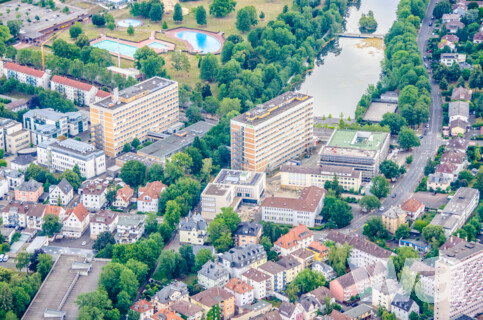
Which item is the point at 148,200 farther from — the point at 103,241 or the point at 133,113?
the point at 133,113

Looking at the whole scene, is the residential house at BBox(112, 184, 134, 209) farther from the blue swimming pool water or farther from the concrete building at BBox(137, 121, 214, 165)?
the blue swimming pool water

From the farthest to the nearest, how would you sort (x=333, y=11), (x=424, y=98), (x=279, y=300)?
(x=333, y=11) < (x=424, y=98) < (x=279, y=300)

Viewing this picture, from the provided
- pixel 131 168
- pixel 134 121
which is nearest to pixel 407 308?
pixel 131 168

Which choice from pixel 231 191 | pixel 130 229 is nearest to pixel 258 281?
pixel 130 229

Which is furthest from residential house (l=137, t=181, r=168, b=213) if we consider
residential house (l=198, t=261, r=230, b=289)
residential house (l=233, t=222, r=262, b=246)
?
residential house (l=198, t=261, r=230, b=289)

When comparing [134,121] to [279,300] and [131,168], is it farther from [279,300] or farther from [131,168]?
[279,300]
